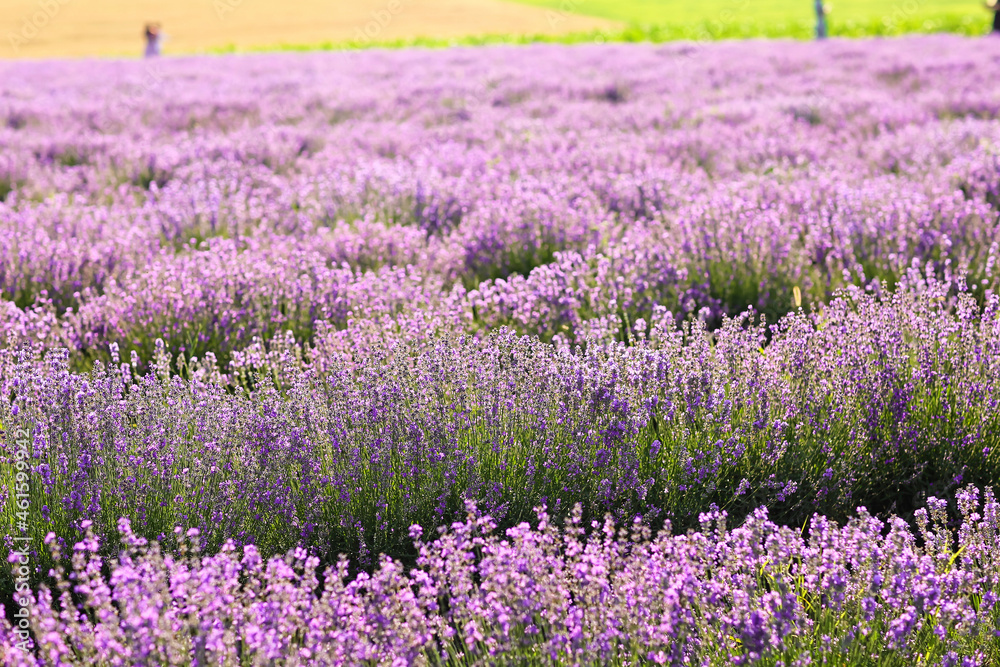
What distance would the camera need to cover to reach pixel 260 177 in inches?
235

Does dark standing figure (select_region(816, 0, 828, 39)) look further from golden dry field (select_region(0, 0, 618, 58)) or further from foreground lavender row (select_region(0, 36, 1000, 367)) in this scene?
golden dry field (select_region(0, 0, 618, 58))

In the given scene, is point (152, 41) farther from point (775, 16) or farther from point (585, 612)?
point (775, 16)

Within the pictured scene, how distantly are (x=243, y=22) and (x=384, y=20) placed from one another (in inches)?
295

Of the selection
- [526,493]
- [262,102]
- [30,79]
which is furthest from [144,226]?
[30,79]

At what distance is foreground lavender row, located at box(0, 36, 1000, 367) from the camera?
344 cm

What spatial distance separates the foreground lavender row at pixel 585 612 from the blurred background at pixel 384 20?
1068 inches

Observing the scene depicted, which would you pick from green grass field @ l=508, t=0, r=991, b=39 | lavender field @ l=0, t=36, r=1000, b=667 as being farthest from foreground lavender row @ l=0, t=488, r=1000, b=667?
green grass field @ l=508, t=0, r=991, b=39

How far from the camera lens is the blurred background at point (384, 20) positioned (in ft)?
100

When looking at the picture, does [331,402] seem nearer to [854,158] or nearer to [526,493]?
[526,493]

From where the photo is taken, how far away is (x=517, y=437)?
2.35 m

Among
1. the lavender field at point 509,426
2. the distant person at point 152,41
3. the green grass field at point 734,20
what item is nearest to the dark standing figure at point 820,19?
the green grass field at point 734,20

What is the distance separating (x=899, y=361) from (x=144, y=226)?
401 centimetres

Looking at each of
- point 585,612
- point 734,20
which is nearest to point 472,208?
point 585,612

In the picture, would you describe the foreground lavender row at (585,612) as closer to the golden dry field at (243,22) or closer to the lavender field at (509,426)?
the lavender field at (509,426)
